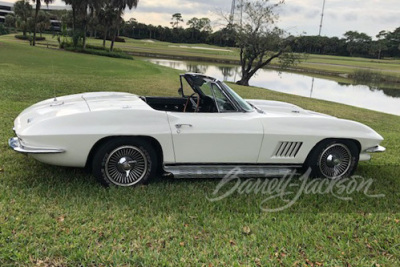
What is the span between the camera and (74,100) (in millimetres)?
4664

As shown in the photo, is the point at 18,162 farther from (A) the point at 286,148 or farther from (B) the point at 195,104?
(A) the point at 286,148

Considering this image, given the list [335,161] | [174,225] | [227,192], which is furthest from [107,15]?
[174,225]

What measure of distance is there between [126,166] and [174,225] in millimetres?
986

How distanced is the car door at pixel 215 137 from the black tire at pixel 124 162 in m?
0.34

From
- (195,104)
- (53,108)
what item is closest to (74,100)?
(53,108)

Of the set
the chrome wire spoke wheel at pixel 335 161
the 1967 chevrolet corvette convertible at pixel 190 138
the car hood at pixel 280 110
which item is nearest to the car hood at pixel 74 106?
the 1967 chevrolet corvette convertible at pixel 190 138

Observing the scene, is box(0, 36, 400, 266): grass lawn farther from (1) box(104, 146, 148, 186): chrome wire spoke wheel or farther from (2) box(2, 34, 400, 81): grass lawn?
(2) box(2, 34, 400, 81): grass lawn

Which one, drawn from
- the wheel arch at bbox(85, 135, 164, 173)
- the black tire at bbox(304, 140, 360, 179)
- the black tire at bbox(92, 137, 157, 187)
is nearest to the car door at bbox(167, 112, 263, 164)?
the wheel arch at bbox(85, 135, 164, 173)

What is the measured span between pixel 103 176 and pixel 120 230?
35.8 inches

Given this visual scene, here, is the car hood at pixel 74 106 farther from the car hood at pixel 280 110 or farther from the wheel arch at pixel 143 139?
the car hood at pixel 280 110

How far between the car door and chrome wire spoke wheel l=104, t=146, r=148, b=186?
1.37 feet

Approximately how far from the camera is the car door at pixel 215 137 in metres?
4.09

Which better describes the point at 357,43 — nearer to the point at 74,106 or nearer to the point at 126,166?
the point at 74,106

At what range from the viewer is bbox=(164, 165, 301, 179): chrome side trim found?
4.16 metres
